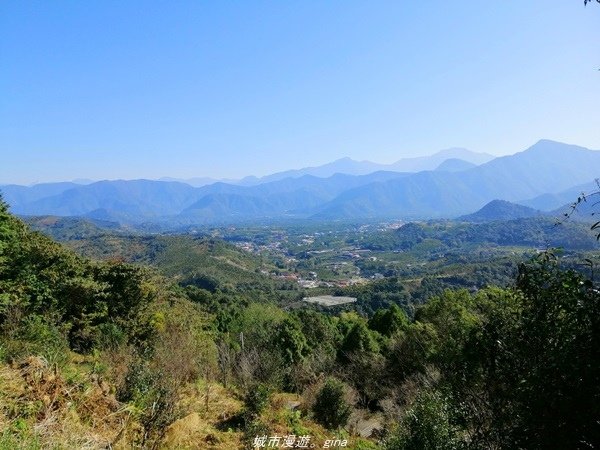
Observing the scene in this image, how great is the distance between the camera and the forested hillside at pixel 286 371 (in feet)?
8.77

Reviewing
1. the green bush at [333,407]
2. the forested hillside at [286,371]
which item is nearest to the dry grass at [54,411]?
the forested hillside at [286,371]

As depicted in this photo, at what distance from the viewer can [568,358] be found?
242 centimetres

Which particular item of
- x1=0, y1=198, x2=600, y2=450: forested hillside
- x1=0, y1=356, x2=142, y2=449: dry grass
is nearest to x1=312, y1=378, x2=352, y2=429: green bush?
x1=0, y1=198, x2=600, y2=450: forested hillside

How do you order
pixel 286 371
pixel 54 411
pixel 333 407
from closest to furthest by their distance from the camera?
pixel 54 411 < pixel 333 407 < pixel 286 371

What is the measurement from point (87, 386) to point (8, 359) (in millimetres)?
2400

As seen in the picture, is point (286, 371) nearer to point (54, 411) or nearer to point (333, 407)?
point (333, 407)

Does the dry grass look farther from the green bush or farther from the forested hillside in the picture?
the green bush

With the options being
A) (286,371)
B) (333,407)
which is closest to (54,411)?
(333,407)

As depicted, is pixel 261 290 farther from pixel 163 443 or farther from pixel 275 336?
pixel 163 443

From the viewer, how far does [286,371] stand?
15.4 meters

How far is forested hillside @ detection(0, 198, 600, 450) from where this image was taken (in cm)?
267

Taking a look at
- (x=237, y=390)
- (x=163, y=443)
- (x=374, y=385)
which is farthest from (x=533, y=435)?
(x=374, y=385)

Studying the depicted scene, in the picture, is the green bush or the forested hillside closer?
the forested hillside

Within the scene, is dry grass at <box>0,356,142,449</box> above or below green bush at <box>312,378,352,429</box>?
above
